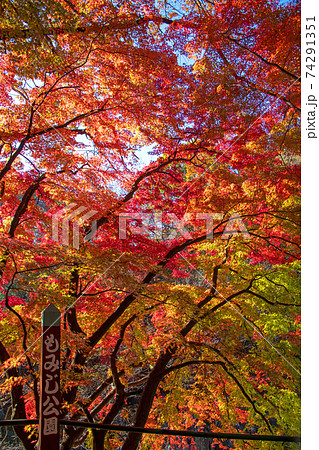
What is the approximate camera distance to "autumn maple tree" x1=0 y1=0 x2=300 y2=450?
3354 mm

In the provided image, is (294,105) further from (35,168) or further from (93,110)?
(35,168)

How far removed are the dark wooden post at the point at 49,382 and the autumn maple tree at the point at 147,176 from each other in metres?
1.38

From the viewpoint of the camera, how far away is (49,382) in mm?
1674

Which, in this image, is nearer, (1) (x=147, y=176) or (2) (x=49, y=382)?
(2) (x=49, y=382)

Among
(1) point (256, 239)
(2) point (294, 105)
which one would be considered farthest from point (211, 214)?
(2) point (294, 105)

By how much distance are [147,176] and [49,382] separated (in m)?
3.47

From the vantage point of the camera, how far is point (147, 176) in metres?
4.75

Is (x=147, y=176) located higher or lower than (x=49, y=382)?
higher

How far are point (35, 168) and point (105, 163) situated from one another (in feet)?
3.04

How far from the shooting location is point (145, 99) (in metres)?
3.89

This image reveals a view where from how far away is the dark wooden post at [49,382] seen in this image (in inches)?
65.1

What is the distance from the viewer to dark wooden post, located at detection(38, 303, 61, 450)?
1.65m

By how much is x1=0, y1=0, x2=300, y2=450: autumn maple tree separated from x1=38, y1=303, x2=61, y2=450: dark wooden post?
4.53 ft

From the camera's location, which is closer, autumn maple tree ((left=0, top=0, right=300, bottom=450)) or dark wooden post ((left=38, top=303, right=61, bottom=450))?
dark wooden post ((left=38, top=303, right=61, bottom=450))
